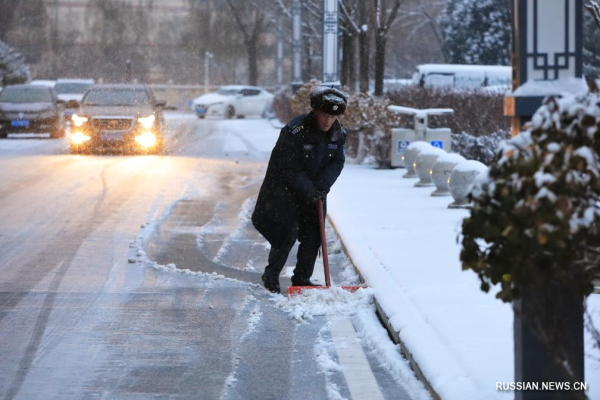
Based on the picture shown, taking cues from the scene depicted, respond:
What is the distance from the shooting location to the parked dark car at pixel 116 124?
78.4 feet

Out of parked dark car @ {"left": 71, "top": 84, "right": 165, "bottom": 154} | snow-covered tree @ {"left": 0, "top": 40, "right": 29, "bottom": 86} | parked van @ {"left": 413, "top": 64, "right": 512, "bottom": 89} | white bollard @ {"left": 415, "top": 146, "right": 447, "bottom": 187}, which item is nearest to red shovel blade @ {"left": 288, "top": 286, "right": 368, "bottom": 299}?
white bollard @ {"left": 415, "top": 146, "right": 447, "bottom": 187}

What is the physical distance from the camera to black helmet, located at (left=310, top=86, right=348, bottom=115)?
25.5 ft

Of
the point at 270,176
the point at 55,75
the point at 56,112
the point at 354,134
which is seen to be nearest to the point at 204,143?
A: the point at 56,112

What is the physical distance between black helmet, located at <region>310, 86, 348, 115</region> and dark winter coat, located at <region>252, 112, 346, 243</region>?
0.99 feet

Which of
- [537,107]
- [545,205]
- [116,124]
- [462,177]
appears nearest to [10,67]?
[116,124]

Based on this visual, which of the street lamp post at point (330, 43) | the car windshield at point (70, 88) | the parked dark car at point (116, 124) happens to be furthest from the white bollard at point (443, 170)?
the car windshield at point (70, 88)

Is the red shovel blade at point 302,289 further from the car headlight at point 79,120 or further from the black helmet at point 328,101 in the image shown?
the car headlight at point 79,120

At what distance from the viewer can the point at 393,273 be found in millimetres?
8508

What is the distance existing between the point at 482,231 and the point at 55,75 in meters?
68.2

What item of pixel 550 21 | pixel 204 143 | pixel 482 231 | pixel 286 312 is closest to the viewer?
pixel 482 231

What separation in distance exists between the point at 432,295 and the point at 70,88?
3938 cm

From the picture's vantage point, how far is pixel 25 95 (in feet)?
101

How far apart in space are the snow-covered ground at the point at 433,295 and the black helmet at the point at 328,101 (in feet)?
4.32

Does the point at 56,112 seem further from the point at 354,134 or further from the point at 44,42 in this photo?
the point at 44,42
